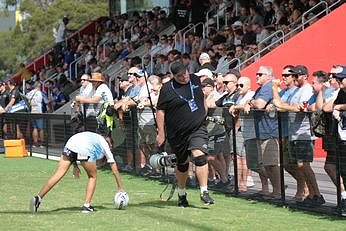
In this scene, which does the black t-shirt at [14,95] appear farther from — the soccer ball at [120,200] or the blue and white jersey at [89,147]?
the blue and white jersey at [89,147]

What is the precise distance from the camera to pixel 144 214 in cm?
1142

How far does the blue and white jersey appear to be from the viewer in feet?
37.2

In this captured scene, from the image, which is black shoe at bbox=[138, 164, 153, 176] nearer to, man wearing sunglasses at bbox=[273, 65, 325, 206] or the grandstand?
the grandstand

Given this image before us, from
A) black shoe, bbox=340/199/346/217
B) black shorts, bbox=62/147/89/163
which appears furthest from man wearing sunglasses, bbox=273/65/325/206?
black shorts, bbox=62/147/89/163

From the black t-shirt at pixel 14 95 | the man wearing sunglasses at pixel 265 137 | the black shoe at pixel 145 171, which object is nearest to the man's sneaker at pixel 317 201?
the man wearing sunglasses at pixel 265 137

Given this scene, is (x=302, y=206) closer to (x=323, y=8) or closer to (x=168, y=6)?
(x=323, y=8)

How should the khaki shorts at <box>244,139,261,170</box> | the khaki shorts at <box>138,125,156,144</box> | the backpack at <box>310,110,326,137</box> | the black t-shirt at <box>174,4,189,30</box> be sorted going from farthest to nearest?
the black t-shirt at <box>174,4,189,30</box> → the khaki shorts at <box>138,125,156,144</box> → the khaki shorts at <box>244,139,261,170</box> → the backpack at <box>310,110,326,137</box>

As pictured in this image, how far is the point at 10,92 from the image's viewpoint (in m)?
25.5

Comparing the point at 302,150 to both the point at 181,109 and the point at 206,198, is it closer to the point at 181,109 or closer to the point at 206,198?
the point at 206,198

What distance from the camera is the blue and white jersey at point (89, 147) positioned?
1135 cm

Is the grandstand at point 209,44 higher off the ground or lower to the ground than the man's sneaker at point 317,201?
higher

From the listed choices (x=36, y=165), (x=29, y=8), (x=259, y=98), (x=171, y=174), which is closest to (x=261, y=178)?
(x=259, y=98)

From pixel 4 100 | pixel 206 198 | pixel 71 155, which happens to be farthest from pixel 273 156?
pixel 4 100

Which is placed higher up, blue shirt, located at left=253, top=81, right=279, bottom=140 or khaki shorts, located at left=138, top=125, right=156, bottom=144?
blue shirt, located at left=253, top=81, right=279, bottom=140
